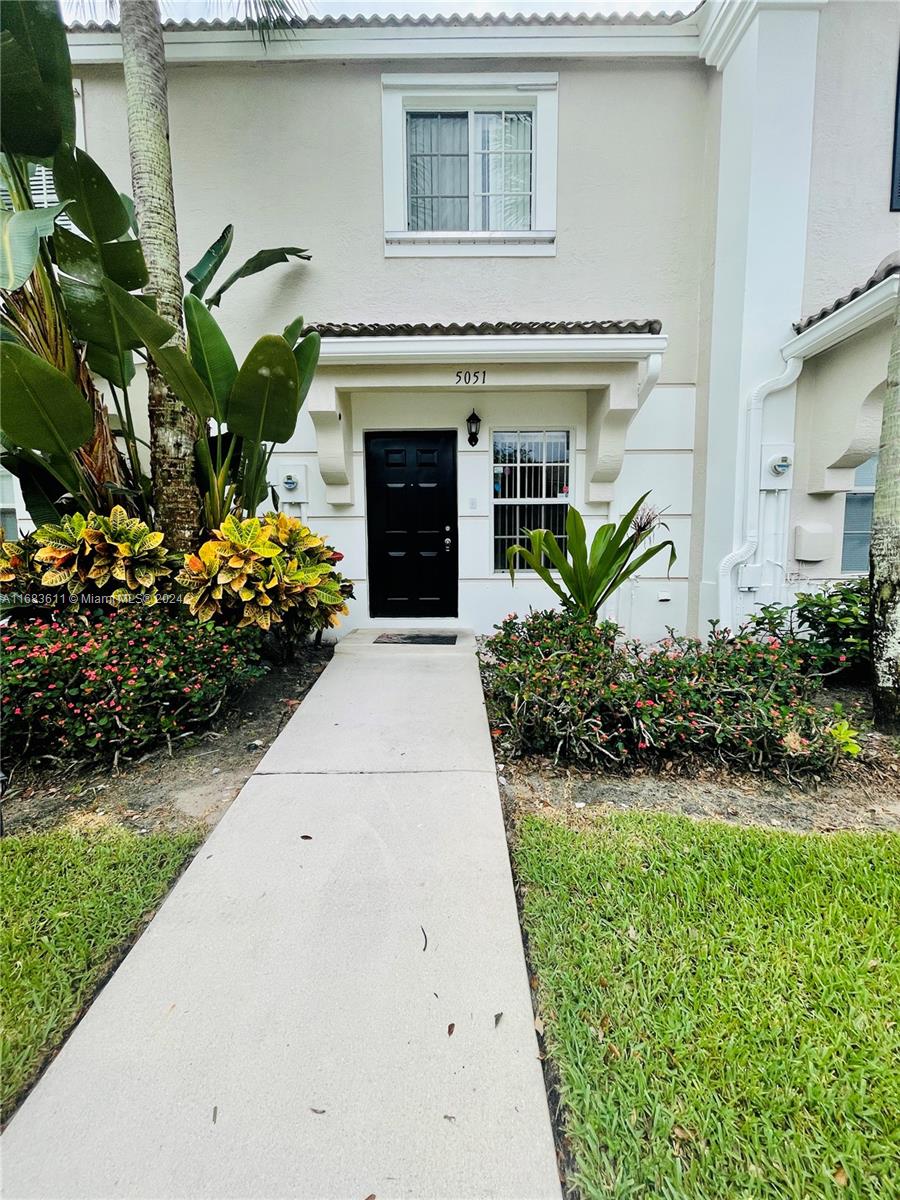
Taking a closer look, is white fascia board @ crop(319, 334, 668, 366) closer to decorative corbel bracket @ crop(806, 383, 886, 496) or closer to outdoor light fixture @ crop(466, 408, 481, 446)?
outdoor light fixture @ crop(466, 408, 481, 446)

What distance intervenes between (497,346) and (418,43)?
3636 mm

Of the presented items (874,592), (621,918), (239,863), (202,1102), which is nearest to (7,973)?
(239,863)

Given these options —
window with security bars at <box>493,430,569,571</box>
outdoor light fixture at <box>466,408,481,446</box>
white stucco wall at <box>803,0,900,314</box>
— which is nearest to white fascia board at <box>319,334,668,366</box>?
outdoor light fixture at <box>466,408,481,446</box>

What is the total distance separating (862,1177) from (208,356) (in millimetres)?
4848

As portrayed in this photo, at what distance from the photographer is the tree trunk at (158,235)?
4199 millimetres

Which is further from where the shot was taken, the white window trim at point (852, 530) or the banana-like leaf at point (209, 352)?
the white window trim at point (852, 530)

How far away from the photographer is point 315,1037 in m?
1.51

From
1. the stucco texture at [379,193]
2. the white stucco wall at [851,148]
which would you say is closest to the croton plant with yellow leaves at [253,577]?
the stucco texture at [379,193]

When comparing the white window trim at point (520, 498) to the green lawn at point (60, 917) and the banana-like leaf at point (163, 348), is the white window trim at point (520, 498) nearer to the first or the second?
the banana-like leaf at point (163, 348)

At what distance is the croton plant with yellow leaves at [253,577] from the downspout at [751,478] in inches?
165

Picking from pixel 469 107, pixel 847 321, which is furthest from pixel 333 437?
pixel 847 321

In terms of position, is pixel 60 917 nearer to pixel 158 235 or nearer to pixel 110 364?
pixel 110 364

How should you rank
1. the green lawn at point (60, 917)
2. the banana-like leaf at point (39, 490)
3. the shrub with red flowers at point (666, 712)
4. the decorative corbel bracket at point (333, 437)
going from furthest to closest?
the decorative corbel bracket at point (333, 437)
the banana-like leaf at point (39, 490)
the shrub with red flowers at point (666, 712)
the green lawn at point (60, 917)

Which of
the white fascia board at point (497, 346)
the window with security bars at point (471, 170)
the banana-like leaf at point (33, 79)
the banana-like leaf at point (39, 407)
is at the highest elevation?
the window with security bars at point (471, 170)
